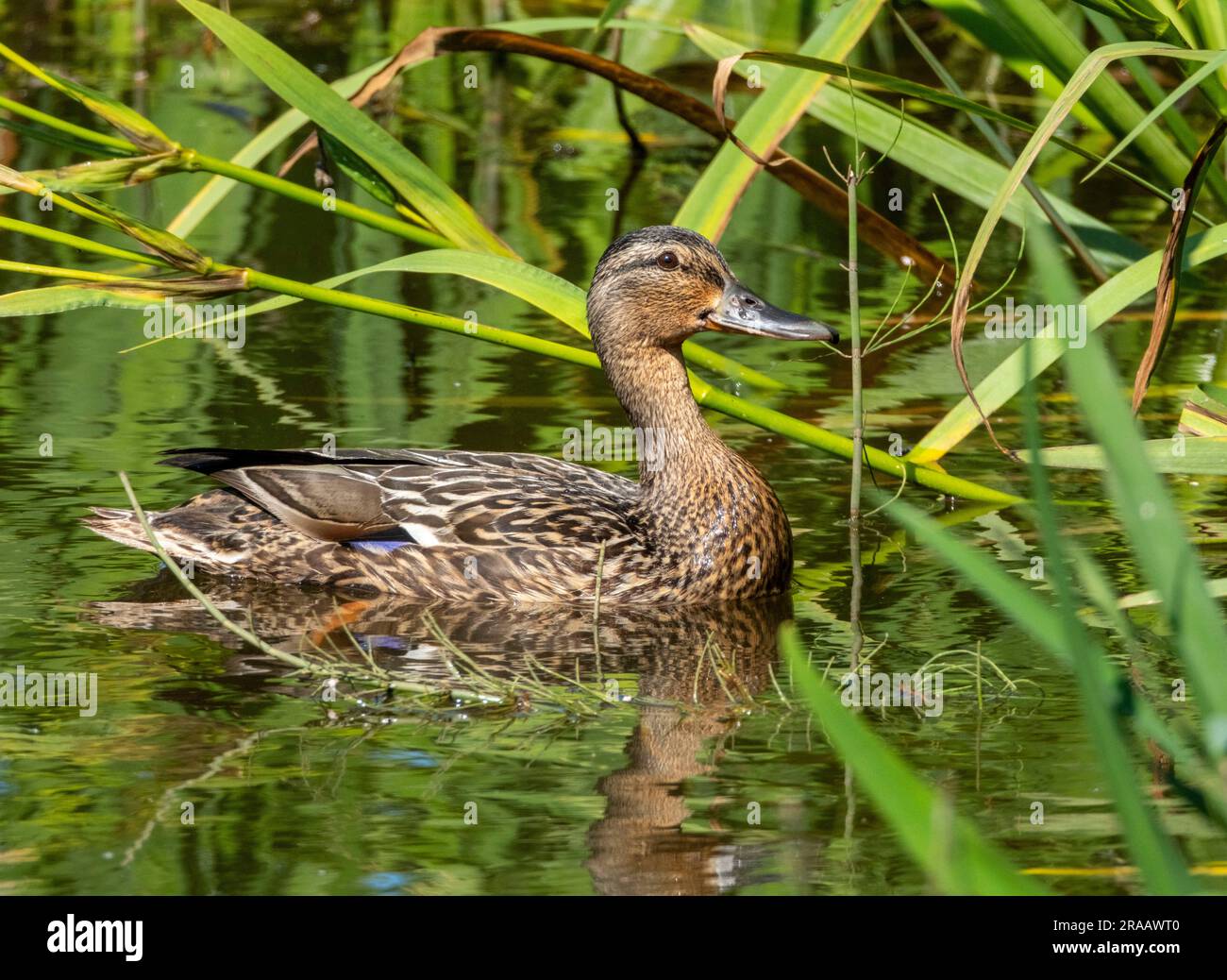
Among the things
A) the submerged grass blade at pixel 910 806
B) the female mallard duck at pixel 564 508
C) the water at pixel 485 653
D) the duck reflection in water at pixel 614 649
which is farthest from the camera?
the female mallard duck at pixel 564 508

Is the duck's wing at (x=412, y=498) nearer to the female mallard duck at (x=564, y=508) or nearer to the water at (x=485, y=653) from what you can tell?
the female mallard duck at (x=564, y=508)

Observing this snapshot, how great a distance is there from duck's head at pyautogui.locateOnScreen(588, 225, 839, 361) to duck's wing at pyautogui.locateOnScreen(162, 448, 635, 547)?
66cm

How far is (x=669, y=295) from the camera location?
287 inches

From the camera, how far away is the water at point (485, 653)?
4.77 metres

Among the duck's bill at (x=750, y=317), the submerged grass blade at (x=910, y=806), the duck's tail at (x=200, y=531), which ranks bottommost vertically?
the submerged grass blade at (x=910, y=806)

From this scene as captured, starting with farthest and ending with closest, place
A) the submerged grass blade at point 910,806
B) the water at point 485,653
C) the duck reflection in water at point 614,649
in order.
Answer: the duck reflection in water at point 614,649
the water at point 485,653
the submerged grass blade at point 910,806

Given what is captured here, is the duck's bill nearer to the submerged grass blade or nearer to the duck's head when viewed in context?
the duck's head

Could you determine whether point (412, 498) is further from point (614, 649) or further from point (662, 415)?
point (614, 649)

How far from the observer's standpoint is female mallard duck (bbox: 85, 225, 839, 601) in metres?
7.06

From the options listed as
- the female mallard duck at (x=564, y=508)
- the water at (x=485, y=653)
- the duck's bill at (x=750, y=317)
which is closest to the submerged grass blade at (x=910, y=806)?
the water at (x=485, y=653)

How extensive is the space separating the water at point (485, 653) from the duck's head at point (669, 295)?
973 mm

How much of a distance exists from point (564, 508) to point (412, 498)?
58cm

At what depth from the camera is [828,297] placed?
10523mm

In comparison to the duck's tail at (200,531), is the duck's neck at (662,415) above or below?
above
